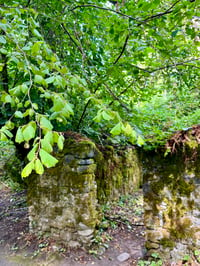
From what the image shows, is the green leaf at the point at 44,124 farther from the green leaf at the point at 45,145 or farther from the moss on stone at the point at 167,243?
the moss on stone at the point at 167,243

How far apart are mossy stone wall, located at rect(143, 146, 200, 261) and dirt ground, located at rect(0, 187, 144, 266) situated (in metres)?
0.59

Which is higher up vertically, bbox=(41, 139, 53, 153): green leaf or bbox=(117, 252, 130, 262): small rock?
bbox=(41, 139, 53, 153): green leaf

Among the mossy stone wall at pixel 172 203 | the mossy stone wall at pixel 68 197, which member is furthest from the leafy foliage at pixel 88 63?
the mossy stone wall at pixel 68 197

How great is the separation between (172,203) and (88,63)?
89.5 inches

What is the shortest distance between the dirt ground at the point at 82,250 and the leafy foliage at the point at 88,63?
1.49 m

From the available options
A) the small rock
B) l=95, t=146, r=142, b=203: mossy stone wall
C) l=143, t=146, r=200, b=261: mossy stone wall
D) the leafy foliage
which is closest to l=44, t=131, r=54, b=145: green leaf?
the leafy foliage

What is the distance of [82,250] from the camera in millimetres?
2914

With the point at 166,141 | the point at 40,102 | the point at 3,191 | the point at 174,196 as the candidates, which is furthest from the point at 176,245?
the point at 3,191

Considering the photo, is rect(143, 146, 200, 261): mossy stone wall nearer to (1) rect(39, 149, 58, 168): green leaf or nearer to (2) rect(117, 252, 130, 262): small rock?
(2) rect(117, 252, 130, 262): small rock

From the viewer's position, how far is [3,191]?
5.62 meters

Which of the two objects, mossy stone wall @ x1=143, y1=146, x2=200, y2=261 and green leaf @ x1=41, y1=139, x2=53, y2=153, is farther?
mossy stone wall @ x1=143, y1=146, x2=200, y2=261

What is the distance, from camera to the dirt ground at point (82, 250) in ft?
9.16

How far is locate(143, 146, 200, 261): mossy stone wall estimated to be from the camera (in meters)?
2.14

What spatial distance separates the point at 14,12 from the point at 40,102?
1580 mm
